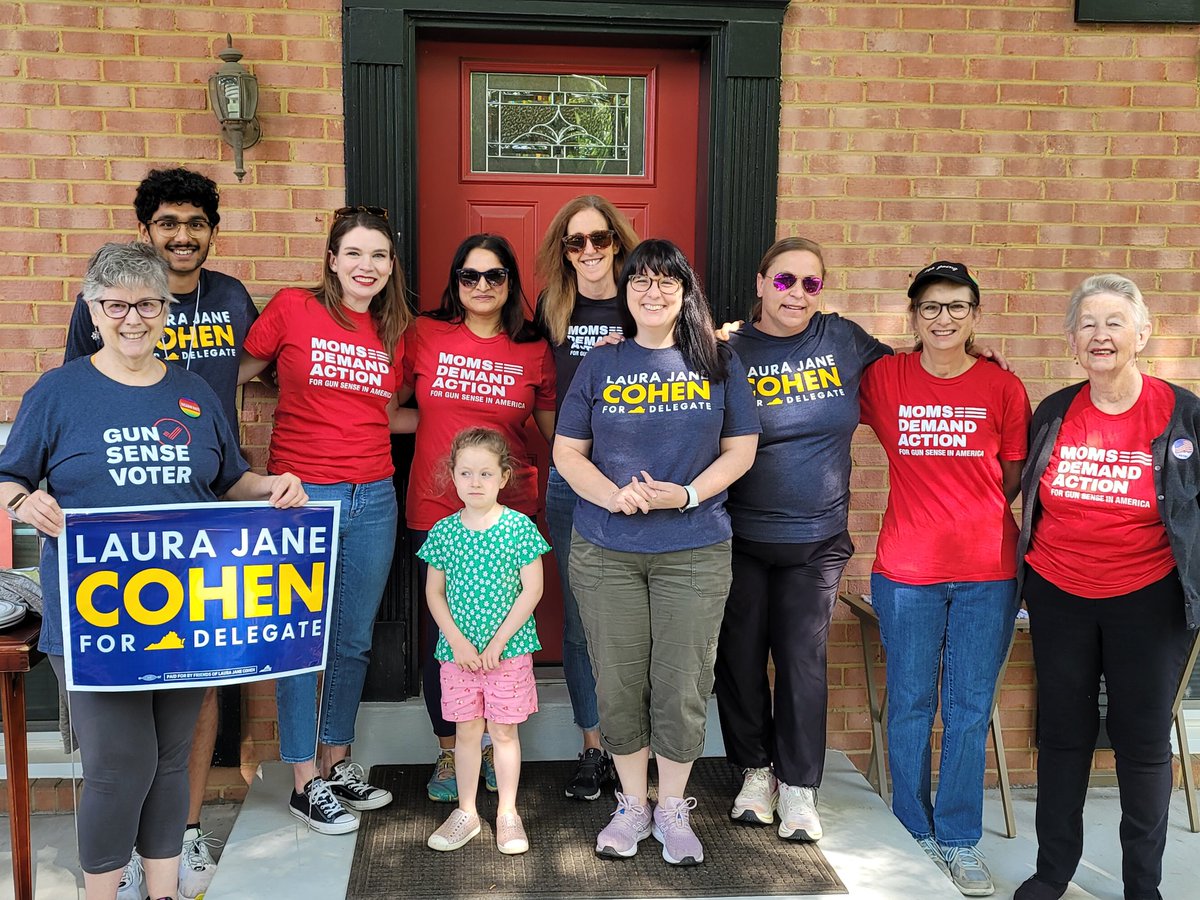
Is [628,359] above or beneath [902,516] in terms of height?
above

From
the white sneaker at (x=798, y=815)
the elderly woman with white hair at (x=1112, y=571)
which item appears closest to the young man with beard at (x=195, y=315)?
the white sneaker at (x=798, y=815)

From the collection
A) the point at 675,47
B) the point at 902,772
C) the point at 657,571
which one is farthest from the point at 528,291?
the point at 902,772

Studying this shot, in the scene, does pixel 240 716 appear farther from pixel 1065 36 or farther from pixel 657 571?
pixel 1065 36

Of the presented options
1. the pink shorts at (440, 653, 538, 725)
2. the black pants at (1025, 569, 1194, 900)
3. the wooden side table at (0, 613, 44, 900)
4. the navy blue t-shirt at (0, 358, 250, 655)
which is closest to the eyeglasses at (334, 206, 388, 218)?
the navy blue t-shirt at (0, 358, 250, 655)

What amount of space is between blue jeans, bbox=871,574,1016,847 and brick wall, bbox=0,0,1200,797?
2.43 feet

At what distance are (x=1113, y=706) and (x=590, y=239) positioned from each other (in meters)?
2.11

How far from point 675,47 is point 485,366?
1.61 m

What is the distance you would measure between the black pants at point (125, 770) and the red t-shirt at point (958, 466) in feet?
7.21

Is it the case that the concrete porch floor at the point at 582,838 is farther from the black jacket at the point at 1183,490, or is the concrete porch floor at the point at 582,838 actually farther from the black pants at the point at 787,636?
the black jacket at the point at 1183,490

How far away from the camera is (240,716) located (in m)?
3.82

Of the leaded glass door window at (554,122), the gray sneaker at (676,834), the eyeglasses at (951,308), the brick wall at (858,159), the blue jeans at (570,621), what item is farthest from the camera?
the leaded glass door window at (554,122)

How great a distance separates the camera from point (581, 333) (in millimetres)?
3289

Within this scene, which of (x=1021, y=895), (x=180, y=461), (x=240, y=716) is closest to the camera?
(x=180, y=461)

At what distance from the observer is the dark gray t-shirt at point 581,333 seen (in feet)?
10.7
